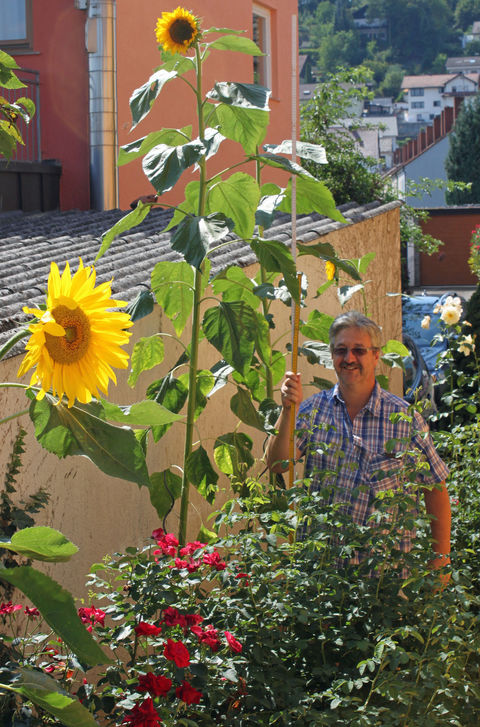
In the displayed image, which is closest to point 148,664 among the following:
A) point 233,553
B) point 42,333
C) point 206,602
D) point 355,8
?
point 206,602

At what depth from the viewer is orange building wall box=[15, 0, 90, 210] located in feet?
32.7

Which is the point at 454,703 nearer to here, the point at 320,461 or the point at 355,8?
the point at 320,461

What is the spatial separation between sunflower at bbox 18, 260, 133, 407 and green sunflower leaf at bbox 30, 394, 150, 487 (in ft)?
0.29

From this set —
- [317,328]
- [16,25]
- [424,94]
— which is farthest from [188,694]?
[424,94]

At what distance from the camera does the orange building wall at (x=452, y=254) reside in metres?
38.9

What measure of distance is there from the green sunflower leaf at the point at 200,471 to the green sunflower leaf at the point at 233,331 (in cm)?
42

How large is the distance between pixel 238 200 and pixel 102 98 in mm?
6909

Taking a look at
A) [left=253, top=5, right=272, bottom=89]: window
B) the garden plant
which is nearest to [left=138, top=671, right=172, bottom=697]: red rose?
the garden plant

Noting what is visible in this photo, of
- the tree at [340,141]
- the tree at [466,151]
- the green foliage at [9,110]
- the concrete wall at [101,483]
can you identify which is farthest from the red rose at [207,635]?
the tree at [466,151]

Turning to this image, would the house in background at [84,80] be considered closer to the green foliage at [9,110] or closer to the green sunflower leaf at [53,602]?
the green foliage at [9,110]

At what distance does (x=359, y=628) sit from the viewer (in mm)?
2586

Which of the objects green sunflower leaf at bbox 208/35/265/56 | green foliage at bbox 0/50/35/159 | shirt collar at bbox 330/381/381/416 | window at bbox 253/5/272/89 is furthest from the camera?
window at bbox 253/5/272/89

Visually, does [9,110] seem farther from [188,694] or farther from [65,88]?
[65,88]

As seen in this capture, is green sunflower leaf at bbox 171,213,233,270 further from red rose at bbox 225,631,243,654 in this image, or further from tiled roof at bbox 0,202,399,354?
red rose at bbox 225,631,243,654
